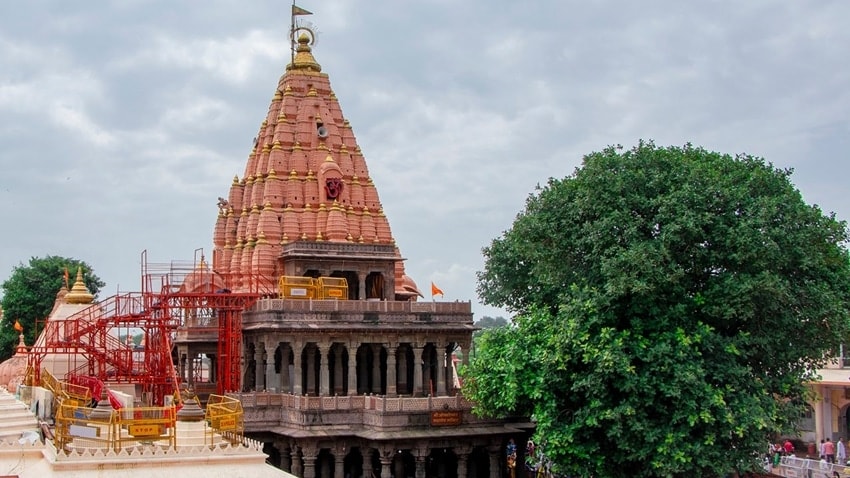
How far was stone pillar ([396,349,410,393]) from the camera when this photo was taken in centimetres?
4647

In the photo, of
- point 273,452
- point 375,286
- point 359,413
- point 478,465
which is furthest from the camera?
point 375,286

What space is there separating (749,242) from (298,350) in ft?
68.7

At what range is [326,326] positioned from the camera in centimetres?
4206

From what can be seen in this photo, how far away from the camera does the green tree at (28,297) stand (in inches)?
2670

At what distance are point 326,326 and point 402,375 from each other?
6.36m

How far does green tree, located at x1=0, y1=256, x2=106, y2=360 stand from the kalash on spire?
20540 millimetres

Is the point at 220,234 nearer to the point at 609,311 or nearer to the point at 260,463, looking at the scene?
the point at 609,311

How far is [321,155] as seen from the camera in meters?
52.9

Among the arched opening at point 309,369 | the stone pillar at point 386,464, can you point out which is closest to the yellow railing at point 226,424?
the stone pillar at point 386,464

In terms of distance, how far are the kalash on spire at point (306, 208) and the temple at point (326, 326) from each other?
77mm

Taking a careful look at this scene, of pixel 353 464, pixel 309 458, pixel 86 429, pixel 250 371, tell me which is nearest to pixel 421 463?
pixel 309 458

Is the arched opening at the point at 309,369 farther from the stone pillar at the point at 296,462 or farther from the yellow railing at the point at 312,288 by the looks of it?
the stone pillar at the point at 296,462

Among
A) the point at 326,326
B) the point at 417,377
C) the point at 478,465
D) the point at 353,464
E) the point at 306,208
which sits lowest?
the point at 353,464

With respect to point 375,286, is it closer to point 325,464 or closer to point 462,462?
point 325,464
